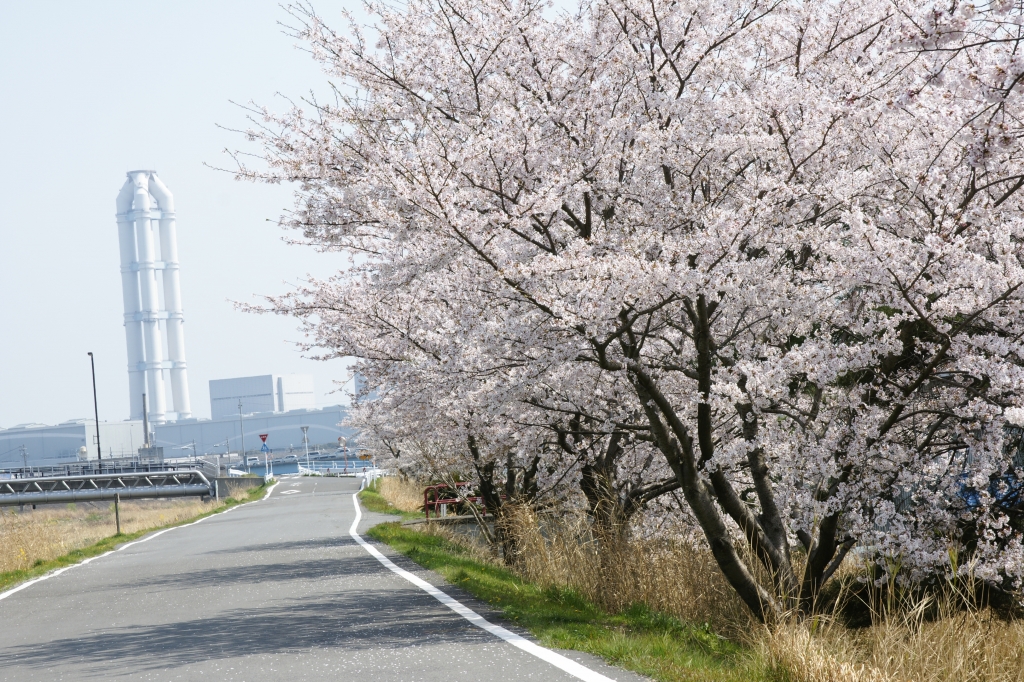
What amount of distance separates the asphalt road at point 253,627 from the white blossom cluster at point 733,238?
8.29 ft

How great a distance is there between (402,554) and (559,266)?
10433 millimetres

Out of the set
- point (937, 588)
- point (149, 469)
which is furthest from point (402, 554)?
point (149, 469)

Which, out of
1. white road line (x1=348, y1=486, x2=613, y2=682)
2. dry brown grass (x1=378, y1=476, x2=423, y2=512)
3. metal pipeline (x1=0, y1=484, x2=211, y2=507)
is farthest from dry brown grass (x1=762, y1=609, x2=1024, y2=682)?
metal pipeline (x1=0, y1=484, x2=211, y2=507)

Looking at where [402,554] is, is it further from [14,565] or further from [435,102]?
[435,102]

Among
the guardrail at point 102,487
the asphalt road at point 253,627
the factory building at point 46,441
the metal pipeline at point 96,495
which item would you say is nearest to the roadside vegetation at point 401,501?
the asphalt road at point 253,627

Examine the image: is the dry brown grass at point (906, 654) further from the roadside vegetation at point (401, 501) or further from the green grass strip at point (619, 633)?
the roadside vegetation at point (401, 501)

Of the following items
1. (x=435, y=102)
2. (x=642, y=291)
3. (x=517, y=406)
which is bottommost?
(x=517, y=406)

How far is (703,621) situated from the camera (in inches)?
398

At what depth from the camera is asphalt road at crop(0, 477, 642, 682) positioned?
7422 mm

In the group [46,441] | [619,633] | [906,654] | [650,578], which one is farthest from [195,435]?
[906,654]

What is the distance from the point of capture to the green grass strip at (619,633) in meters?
6.93

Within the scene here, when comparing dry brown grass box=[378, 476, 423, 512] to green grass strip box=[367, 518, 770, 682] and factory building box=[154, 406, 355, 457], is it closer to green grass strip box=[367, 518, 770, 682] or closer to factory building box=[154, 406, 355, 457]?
green grass strip box=[367, 518, 770, 682]

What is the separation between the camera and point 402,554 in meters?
17.7

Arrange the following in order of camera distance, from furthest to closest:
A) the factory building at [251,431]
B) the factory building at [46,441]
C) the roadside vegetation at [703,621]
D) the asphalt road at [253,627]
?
1. the factory building at [251,431]
2. the factory building at [46,441]
3. the asphalt road at [253,627]
4. the roadside vegetation at [703,621]
